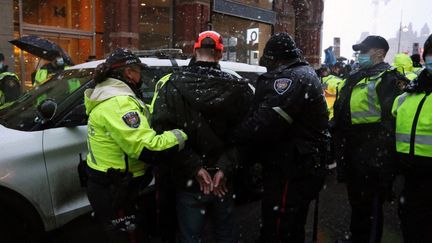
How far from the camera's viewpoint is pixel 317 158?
2895 millimetres

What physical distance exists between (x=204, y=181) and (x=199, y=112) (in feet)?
1.45

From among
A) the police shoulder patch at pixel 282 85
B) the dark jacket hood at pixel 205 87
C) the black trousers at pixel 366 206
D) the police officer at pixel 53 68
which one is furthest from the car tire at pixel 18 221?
the police officer at pixel 53 68

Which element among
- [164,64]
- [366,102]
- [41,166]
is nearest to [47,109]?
[41,166]

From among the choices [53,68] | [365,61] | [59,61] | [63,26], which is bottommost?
[53,68]

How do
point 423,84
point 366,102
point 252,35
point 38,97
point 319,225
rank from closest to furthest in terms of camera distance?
point 423,84 → point 366,102 → point 38,97 → point 319,225 → point 252,35

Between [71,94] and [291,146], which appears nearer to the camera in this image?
[291,146]

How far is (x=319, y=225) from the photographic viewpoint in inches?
185

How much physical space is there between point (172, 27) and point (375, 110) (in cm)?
1122

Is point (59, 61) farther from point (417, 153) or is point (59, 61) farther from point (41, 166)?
point (417, 153)

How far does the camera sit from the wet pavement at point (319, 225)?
4.09 meters

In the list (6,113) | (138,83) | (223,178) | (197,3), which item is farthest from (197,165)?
(197,3)

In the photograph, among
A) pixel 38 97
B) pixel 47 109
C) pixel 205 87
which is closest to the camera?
pixel 205 87

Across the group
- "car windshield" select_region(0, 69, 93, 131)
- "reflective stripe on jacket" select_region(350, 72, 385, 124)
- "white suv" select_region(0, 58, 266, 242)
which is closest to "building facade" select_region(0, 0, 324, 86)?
"car windshield" select_region(0, 69, 93, 131)

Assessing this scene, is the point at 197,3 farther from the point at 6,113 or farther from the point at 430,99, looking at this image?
the point at 430,99
